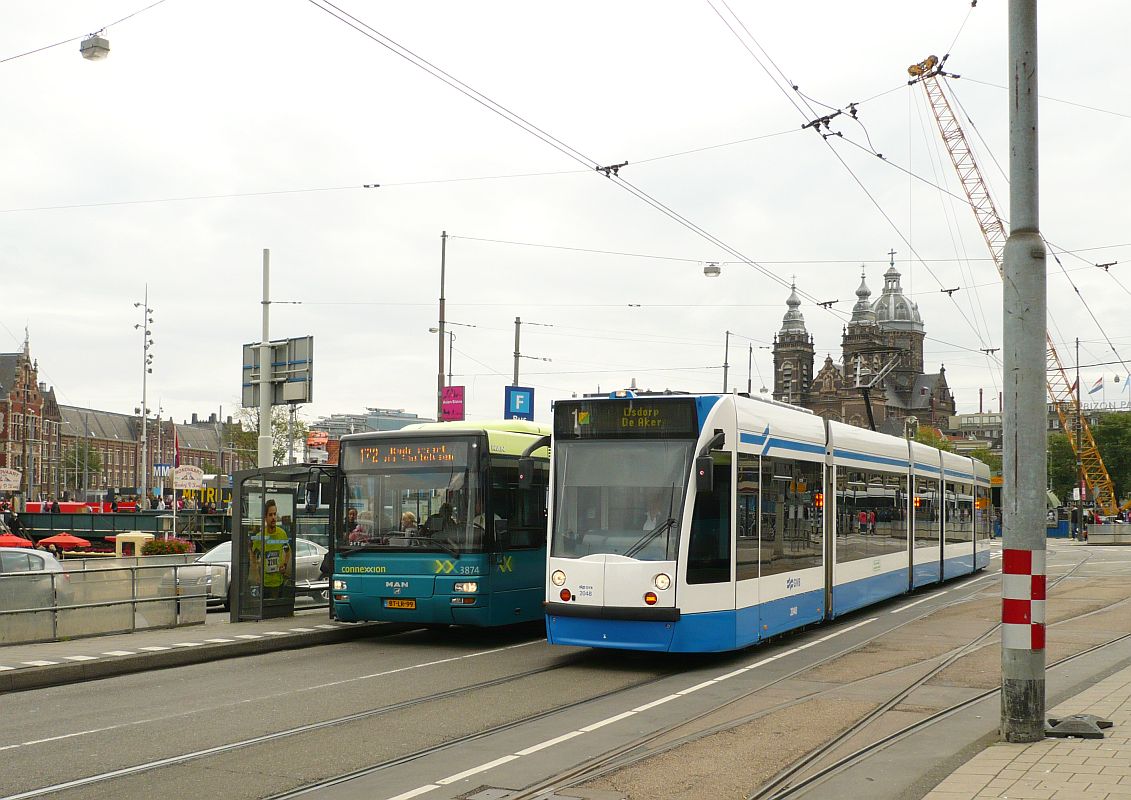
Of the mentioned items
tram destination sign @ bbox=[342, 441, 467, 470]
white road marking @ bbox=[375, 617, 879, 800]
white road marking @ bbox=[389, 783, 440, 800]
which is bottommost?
white road marking @ bbox=[375, 617, 879, 800]

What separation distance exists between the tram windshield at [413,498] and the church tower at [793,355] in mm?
136942

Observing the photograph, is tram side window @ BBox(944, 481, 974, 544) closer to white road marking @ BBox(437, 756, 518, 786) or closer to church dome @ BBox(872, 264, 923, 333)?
white road marking @ BBox(437, 756, 518, 786)

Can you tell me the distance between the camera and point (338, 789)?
7.58m

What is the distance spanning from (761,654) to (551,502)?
11.2 feet

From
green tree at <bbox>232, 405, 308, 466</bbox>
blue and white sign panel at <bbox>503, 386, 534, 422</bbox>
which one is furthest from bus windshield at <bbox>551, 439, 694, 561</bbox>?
green tree at <bbox>232, 405, 308, 466</bbox>

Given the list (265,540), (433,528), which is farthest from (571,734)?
(265,540)

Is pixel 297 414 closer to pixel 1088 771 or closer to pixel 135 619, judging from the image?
pixel 135 619

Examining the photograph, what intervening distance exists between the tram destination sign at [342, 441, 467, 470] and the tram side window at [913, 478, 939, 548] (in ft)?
35.7

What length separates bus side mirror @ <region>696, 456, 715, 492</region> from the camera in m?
12.6

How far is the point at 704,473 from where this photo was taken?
12648mm

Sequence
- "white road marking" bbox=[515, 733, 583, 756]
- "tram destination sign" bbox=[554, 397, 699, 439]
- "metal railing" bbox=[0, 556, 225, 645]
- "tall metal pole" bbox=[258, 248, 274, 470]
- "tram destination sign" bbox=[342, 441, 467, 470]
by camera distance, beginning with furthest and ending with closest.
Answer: "tall metal pole" bbox=[258, 248, 274, 470] < "tram destination sign" bbox=[342, 441, 467, 470] < "metal railing" bbox=[0, 556, 225, 645] < "tram destination sign" bbox=[554, 397, 699, 439] < "white road marking" bbox=[515, 733, 583, 756]

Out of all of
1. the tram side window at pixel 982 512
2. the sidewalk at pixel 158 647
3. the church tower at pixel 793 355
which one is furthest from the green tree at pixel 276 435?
the church tower at pixel 793 355

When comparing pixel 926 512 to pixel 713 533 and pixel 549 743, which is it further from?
pixel 549 743

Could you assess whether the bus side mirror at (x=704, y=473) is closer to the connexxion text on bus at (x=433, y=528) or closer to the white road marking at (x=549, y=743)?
the connexxion text on bus at (x=433, y=528)
